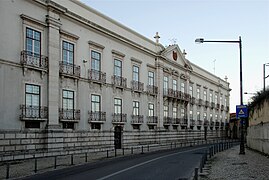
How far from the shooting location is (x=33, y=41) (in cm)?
2358

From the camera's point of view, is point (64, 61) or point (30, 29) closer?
point (30, 29)

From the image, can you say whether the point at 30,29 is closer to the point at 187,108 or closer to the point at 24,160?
the point at 24,160

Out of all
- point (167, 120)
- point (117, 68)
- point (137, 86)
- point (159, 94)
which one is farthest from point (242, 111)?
point (167, 120)

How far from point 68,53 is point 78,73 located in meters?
1.80

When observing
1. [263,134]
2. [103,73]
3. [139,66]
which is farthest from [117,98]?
[263,134]

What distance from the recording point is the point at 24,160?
21.4 m

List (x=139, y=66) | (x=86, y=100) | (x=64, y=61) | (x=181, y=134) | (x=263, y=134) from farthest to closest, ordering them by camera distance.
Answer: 1. (x=181, y=134)
2. (x=139, y=66)
3. (x=86, y=100)
4. (x=64, y=61)
5. (x=263, y=134)

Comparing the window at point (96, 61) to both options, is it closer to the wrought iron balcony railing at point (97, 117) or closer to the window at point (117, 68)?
the window at point (117, 68)

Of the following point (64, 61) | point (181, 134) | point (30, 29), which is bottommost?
point (181, 134)

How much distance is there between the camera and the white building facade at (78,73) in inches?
869

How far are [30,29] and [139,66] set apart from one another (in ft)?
55.1

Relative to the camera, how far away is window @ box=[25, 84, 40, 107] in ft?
74.9

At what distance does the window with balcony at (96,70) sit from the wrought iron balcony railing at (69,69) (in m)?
2.02

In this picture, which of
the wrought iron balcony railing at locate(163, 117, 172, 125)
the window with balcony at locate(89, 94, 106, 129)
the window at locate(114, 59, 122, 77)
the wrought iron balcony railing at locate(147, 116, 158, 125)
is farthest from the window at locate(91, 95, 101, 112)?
the wrought iron balcony railing at locate(163, 117, 172, 125)
